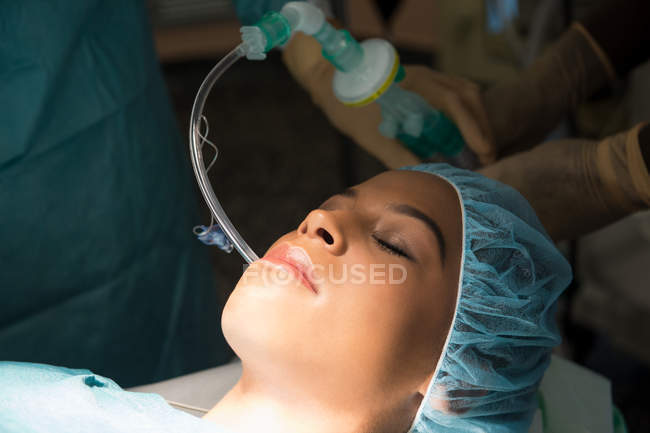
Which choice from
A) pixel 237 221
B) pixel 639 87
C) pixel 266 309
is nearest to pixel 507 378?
pixel 266 309

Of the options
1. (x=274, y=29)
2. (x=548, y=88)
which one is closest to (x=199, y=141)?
(x=274, y=29)

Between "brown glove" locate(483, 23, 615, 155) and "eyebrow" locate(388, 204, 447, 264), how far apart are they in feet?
1.70

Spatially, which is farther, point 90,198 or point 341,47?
point 90,198

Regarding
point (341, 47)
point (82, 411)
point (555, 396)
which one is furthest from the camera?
point (555, 396)

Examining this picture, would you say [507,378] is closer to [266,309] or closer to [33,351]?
[266,309]

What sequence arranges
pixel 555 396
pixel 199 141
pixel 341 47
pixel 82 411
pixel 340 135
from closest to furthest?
pixel 82 411 < pixel 199 141 < pixel 341 47 < pixel 555 396 < pixel 340 135

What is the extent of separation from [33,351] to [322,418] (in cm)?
70

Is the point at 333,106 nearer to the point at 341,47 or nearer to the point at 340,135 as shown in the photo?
the point at 341,47

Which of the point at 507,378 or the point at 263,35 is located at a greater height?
the point at 263,35

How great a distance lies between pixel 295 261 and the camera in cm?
96

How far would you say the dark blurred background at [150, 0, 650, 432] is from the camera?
2.06 meters

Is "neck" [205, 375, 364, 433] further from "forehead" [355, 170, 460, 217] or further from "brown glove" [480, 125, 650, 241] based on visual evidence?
"brown glove" [480, 125, 650, 241]

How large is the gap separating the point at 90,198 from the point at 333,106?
0.61m

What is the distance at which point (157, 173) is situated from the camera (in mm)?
1529
